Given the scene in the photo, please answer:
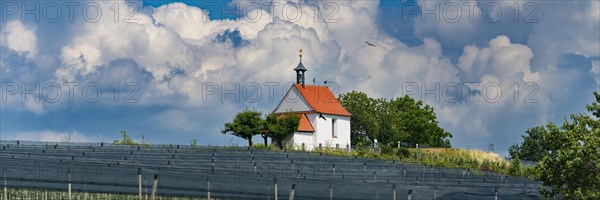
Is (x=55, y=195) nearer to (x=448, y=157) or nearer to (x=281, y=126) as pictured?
(x=281, y=126)

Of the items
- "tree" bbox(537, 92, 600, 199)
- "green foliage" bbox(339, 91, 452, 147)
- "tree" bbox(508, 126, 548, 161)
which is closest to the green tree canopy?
"tree" bbox(537, 92, 600, 199)

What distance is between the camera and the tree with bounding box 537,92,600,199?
25422 mm

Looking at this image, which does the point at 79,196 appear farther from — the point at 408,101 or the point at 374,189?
the point at 408,101

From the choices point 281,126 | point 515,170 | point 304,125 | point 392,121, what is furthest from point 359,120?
point 515,170

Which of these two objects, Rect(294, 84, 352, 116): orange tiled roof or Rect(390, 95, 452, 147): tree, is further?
Rect(390, 95, 452, 147): tree

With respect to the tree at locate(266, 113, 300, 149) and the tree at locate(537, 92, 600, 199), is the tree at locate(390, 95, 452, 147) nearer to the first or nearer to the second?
the tree at locate(266, 113, 300, 149)

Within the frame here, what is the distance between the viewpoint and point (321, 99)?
72062 millimetres

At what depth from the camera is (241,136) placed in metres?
61.5

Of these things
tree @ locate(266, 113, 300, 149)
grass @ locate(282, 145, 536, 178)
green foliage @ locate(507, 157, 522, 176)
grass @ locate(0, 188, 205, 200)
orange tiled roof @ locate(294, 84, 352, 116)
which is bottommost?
grass @ locate(0, 188, 205, 200)

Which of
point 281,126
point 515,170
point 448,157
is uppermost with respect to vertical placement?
point 281,126

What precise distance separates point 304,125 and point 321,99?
536cm

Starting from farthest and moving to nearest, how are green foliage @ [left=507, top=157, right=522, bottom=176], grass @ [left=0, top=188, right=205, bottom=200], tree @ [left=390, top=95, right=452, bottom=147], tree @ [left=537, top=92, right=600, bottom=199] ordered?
tree @ [left=390, top=95, right=452, bottom=147]
green foliage @ [left=507, top=157, right=522, bottom=176]
grass @ [left=0, top=188, right=205, bottom=200]
tree @ [left=537, top=92, right=600, bottom=199]

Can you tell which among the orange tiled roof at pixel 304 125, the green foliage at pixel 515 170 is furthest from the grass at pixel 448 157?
the orange tiled roof at pixel 304 125

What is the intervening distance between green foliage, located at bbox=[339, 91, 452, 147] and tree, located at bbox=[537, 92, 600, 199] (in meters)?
52.2
